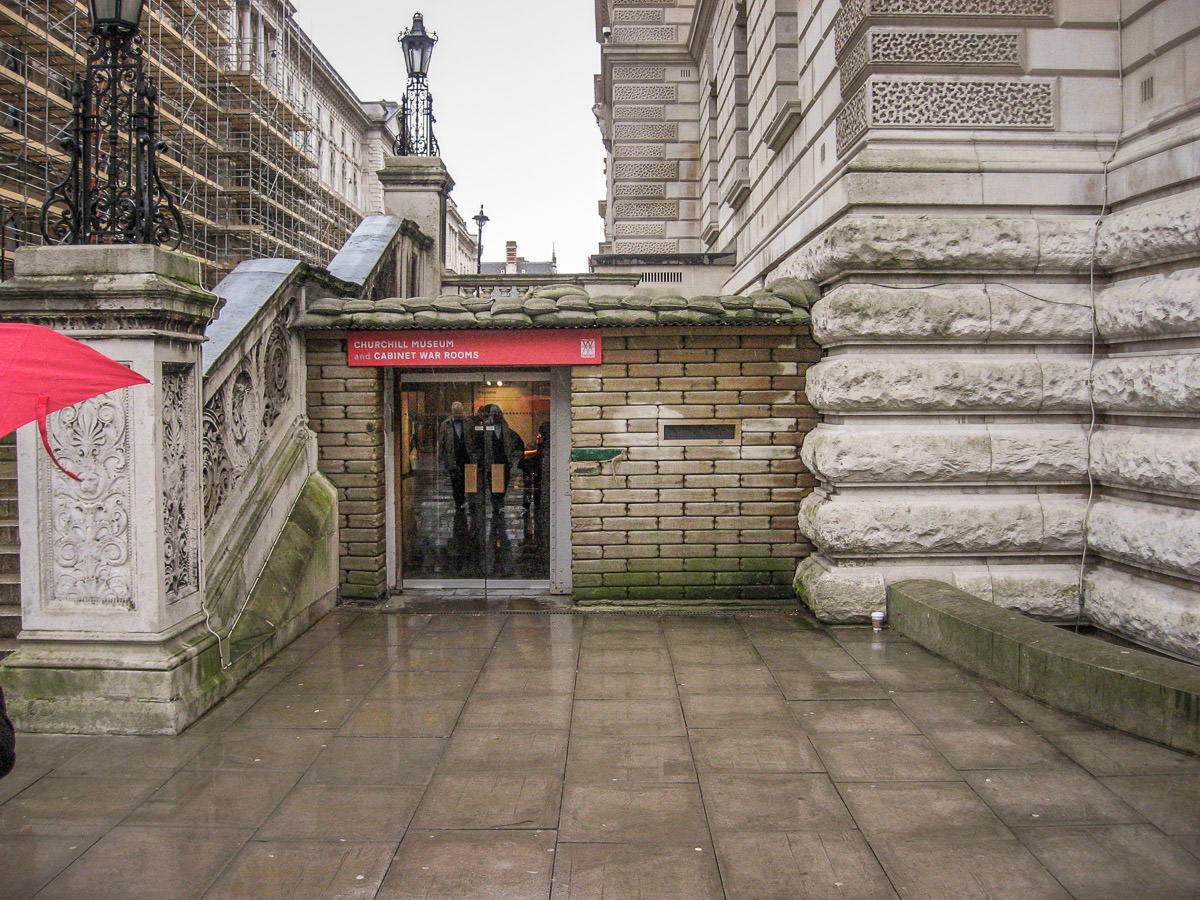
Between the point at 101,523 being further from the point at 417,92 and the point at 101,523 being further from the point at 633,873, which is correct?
the point at 417,92

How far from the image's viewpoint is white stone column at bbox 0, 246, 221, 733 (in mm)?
5324

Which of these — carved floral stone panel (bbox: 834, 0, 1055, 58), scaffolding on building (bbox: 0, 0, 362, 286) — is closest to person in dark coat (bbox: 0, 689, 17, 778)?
carved floral stone panel (bbox: 834, 0, 1055, 58)

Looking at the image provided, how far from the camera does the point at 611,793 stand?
4.54 metres

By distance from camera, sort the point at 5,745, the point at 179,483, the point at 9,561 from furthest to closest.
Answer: the point at 9,561
the point at 179,483
the point at 5,745

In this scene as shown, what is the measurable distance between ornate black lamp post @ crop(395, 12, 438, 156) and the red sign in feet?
22.2

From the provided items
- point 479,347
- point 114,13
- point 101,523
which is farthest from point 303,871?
point 479,347

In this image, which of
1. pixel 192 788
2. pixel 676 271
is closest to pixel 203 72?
pixel 676 271

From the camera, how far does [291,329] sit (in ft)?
27.2

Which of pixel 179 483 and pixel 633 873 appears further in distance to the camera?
pixel 179 483

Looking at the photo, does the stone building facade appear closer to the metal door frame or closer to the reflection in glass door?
the metal door frame

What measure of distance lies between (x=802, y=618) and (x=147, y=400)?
5.40m

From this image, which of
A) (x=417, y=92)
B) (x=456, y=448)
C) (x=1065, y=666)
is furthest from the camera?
(x=417, y=92)

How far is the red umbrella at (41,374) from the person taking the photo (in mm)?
3051

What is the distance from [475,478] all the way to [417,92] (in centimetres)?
801
